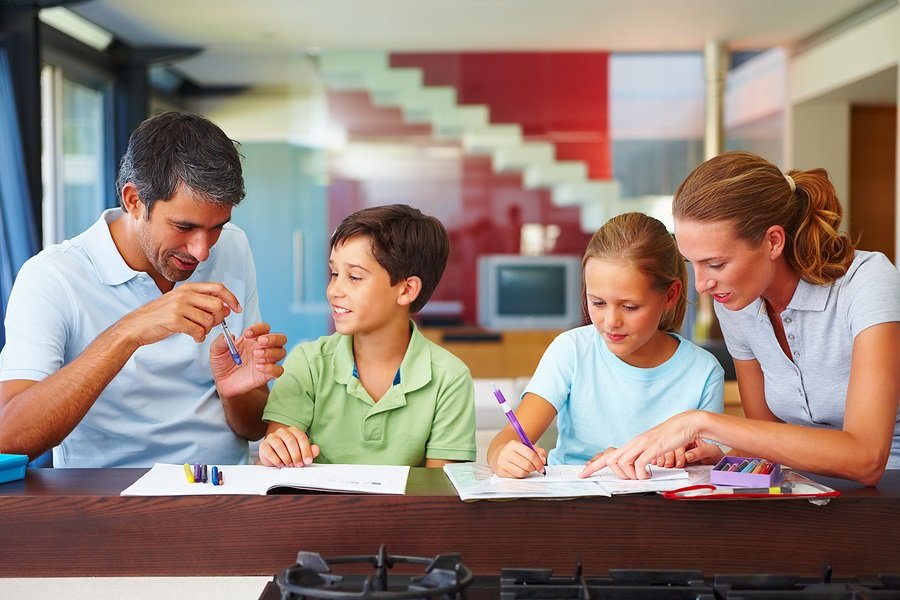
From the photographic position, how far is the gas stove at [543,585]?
2.98 feet

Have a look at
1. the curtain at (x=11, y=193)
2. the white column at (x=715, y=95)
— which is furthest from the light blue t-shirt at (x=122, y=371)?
the white column at (x=715, y=95)

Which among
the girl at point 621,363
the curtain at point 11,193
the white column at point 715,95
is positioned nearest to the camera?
the girl at point 621,363

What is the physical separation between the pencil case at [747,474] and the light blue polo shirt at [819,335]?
1.13ft

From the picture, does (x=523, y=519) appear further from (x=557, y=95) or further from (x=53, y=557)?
(x=557, y=95)

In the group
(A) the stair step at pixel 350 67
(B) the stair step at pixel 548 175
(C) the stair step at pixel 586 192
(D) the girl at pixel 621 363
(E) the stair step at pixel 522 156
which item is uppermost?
(A) the stair step at pixel 350 67

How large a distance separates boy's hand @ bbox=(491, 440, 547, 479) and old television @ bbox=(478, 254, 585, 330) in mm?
5690

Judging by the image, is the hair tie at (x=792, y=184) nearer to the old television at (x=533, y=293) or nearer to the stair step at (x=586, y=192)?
the old television at (x=533, y=293)

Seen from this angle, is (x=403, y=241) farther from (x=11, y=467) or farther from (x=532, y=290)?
(x=532, y=290)

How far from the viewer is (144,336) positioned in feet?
5.23

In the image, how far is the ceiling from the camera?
5.82 m

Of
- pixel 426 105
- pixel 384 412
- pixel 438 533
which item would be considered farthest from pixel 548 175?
pixel 438 533

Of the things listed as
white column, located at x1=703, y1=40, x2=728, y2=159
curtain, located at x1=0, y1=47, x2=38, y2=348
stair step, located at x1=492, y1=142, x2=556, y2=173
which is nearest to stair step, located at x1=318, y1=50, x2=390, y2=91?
stair step, located at x1=492, y1=142, x2=556, y2=173

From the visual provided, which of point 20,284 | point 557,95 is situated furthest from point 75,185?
point 20,284

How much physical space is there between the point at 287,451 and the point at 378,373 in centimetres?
47
